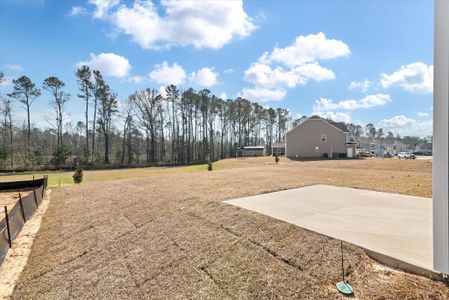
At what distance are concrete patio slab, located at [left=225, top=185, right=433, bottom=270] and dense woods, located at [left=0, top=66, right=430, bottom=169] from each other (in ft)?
91.3

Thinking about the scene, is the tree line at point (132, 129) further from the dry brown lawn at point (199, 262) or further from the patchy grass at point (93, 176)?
the dry brown lawn at point (199, 262)

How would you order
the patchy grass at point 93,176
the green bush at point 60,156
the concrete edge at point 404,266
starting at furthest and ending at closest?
the green bush at point 60,156 → the patchy grass at point 93,176 → the concrete edge at point 404,266

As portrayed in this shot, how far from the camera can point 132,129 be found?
42.3m

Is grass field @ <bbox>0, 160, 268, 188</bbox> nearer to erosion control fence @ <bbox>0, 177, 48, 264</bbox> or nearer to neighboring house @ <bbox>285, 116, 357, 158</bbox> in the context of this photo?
neighboring house @ <bbox>285, 116, 357, 158</bbox>

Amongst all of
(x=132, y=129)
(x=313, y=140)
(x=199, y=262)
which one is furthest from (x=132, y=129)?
(x=199, y=262)

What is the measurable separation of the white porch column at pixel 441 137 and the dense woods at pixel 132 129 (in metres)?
33.4

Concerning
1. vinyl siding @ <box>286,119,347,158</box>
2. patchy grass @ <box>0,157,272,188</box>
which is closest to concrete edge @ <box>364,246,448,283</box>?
patchy grass @ <box>0,157,272,188</box>

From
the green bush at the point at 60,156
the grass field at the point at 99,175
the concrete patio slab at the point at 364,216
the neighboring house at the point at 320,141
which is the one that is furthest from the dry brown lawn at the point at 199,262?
the green bush at the point at 60,156

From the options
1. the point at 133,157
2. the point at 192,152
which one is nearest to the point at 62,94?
the point at 133,157

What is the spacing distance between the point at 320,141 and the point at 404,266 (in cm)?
3068

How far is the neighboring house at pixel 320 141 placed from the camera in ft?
102

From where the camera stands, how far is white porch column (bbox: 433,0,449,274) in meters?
1.41

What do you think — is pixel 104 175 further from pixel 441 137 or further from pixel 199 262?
pixel 441 137

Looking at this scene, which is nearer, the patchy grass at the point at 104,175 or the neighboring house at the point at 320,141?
the patchy grass at the point at 104,175
